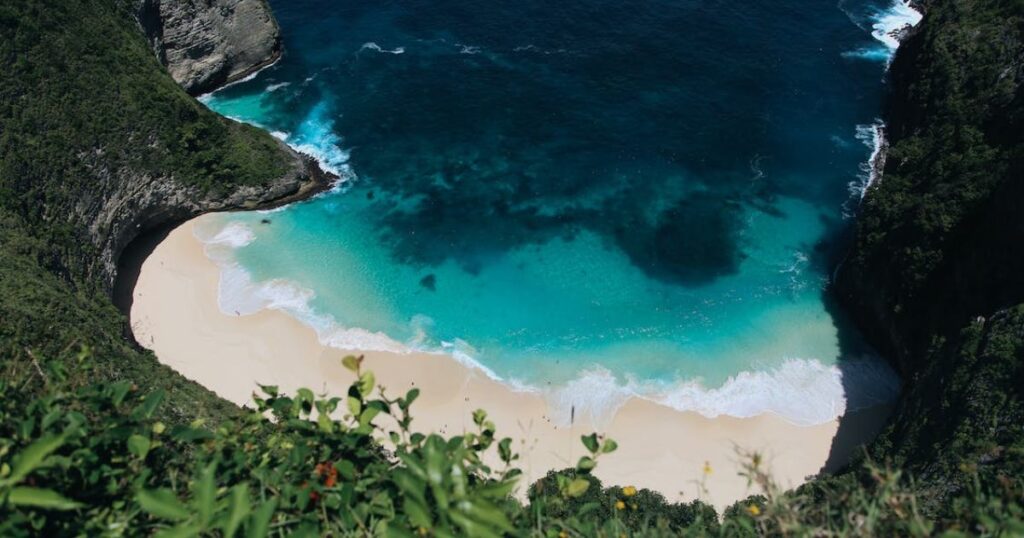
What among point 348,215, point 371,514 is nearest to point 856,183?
point 348,215

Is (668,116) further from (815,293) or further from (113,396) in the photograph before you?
(113,396)

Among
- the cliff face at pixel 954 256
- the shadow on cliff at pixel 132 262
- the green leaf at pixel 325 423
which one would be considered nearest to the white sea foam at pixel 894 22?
the cliff face at pixel 954 256

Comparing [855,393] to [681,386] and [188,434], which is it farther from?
[188,434]

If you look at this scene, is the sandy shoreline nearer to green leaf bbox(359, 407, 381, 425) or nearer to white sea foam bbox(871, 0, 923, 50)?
green leaf bbox(359, 407, 381, 425)

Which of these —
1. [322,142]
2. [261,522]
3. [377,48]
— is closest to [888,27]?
[377,48]

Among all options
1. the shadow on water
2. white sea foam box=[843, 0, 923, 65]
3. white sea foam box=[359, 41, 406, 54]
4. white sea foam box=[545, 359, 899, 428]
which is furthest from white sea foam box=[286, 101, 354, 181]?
white sea foam box=[843, 0, 923, 65]

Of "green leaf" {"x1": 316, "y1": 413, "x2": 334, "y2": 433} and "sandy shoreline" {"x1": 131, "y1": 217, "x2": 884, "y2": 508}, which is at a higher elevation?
"green leaf" {"x1": 316, "y1": 413, "x2": 334, "y2": 433}

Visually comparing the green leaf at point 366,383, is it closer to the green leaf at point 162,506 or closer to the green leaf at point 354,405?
the green leaf at point 354,405
